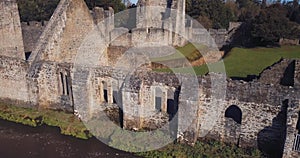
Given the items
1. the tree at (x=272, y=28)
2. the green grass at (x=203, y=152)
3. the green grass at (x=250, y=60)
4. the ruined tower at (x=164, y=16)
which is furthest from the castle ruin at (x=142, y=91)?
the tree at (x=272, y=28)

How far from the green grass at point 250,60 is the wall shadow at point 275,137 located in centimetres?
1220

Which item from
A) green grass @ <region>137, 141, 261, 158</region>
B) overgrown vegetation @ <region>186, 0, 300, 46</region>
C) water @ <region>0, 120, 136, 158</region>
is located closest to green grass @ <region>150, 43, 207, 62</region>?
overgrown vegetation @ <region>186, 0, 300, 46</region>

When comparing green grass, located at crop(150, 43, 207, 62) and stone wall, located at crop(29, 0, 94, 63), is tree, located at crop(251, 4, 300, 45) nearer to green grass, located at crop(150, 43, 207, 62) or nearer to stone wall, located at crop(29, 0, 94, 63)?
green grass, located at crop(150, 43, 207, 62)

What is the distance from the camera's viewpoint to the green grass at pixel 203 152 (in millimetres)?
13422

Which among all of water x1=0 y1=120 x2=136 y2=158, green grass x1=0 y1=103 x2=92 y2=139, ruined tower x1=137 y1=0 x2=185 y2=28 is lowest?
water x1=0 y1=120 x2=136 y2=158

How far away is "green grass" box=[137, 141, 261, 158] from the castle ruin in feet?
1.19

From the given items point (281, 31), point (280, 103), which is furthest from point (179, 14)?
point (280, 103)

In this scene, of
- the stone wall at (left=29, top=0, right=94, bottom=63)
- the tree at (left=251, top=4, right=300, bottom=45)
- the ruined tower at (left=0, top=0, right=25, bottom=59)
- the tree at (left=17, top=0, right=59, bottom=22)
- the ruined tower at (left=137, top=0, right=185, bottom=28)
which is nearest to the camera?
the stone wall at (left=29, top=0, right=94, bottom=63)

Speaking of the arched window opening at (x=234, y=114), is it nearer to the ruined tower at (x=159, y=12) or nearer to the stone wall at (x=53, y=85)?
the stone wall at (x=53, y=85)

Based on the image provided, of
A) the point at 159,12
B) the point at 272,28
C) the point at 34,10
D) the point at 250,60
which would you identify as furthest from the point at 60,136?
the point at 34,10

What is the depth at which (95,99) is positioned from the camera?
16.2 meters

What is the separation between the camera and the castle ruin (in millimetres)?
13164

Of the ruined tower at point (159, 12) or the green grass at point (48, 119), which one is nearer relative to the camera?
the green grass at point (48, 119)

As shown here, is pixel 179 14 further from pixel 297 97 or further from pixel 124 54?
pixel 297 97
